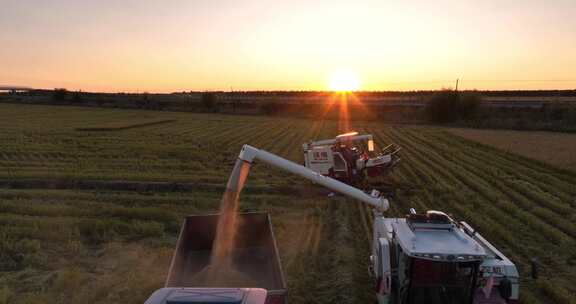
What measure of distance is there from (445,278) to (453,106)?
140 ft

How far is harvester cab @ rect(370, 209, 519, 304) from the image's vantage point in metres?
5.16

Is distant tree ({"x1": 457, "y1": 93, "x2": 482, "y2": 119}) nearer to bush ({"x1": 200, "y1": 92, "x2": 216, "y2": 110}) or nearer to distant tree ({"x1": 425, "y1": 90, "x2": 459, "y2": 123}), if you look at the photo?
distant tree ({"x1": 425, "y1": 90, "x2": 459, "y2": 123})

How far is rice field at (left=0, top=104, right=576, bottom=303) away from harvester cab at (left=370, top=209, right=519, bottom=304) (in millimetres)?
1798

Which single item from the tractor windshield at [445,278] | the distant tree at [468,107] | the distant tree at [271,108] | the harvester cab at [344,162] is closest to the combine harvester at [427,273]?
the tractor windshield at [445,278]

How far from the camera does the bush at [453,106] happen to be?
147 feet

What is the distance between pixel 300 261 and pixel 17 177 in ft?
40.2

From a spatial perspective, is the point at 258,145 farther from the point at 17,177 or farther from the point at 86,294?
the point at 86,294

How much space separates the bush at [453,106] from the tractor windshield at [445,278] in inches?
1670

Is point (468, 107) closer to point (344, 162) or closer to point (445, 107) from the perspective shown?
point (445, 107)

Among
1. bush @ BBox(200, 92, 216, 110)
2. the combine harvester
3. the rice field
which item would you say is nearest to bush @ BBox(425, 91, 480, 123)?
the rice field

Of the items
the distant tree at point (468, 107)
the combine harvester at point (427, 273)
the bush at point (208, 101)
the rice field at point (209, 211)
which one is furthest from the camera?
the bush at point (208, 101)

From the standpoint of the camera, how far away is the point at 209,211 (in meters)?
12.4

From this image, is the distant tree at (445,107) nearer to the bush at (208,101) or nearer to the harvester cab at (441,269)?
the bush at (208,101)

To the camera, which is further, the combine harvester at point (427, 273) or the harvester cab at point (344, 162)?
the harvester cab at point (344, 162)
